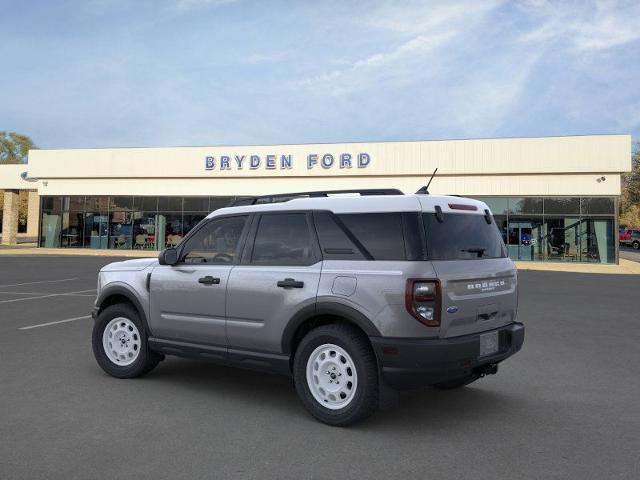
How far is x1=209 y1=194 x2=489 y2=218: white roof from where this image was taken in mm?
4387

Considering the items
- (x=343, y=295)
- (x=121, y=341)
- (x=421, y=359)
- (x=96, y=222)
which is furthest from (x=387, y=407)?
(x=96, y=222)

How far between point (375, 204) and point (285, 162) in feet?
100

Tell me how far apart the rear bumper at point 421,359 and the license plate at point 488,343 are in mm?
173

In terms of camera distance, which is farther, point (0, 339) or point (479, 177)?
point (479, 177)

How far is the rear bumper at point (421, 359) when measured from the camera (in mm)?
4062

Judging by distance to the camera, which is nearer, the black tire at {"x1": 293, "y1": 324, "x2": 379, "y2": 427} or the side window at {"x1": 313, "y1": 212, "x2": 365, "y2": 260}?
the black tire at {"x1": 293, "y1": 324, "x2": 379, "y2": 427}

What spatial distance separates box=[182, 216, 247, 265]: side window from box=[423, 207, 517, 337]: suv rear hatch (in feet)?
6.20

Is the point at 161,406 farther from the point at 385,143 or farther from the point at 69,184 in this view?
the point at 69,184

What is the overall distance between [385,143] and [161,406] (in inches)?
1166

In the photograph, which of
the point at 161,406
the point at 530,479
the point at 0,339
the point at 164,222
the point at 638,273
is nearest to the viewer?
the point at 530,479

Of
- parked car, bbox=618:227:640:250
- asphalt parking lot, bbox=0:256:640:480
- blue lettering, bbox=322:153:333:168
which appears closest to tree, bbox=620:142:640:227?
parked car, bbox=618:227:640:250

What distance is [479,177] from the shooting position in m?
32.0

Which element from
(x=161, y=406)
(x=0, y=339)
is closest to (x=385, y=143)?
(x=0, y=339)

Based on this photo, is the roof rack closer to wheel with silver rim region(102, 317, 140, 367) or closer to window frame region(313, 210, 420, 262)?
window frame region(313, 210, 420, 262)
